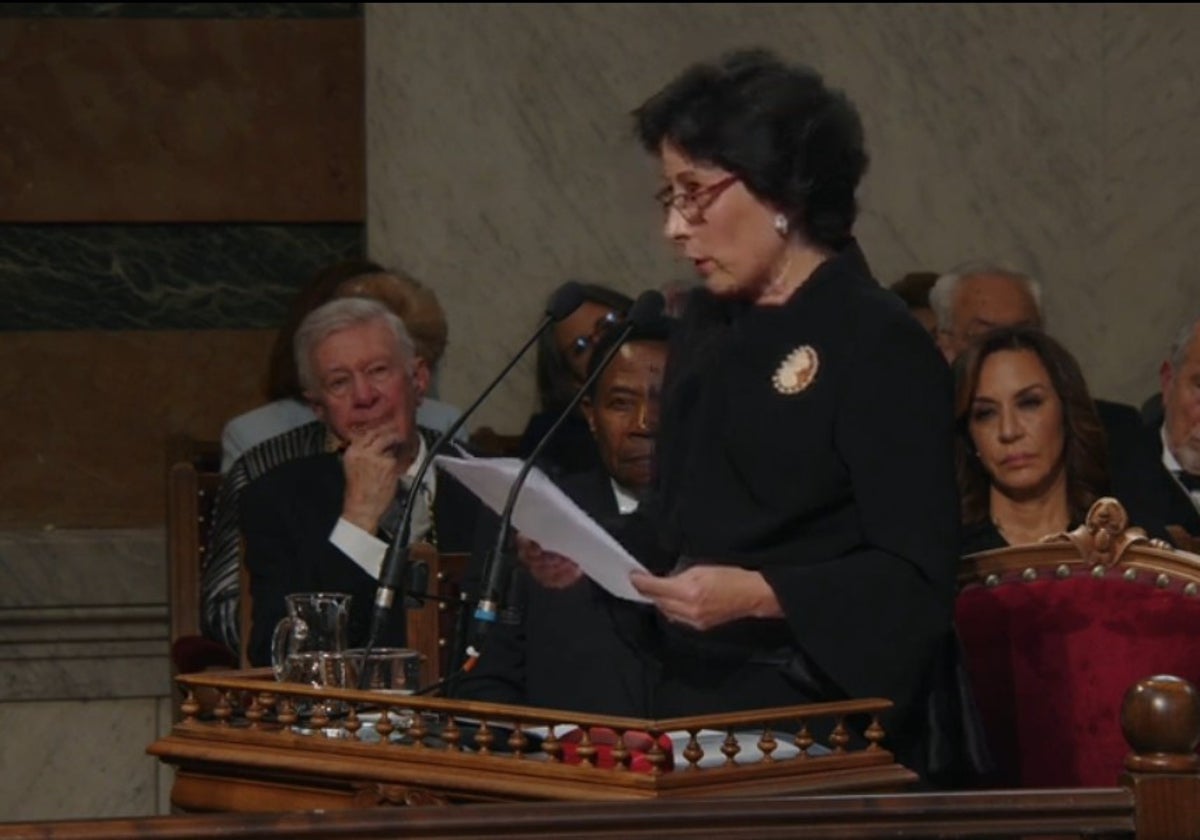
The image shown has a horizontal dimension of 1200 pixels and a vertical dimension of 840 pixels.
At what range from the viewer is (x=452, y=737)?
10.2 ft

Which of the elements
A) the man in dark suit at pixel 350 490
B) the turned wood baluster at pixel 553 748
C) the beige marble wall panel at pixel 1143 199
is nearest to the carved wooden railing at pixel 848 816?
the turned wood baluster at pixel 553 748

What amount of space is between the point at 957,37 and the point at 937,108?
0.18m

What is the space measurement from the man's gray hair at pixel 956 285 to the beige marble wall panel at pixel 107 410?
61.8 inches

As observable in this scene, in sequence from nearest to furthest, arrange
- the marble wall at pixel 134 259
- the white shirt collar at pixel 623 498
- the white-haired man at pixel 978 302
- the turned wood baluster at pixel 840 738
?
the turned wood baluster at pixel 840 738 < the white shirt collar at pixel 623 498 < the white-haired man at pixel 978 302 < the marble wall at pixel 134 259

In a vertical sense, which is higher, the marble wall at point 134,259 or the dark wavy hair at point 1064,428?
the marble wall at point 134,259

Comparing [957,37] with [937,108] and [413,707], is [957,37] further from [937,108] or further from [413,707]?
[413,707]

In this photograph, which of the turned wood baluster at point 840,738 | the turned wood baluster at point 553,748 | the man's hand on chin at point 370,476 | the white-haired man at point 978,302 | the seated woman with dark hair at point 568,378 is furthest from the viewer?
the white-haired man at point 978,302

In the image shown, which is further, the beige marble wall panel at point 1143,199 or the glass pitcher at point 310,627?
the beige marble wall panel at point 1143,199

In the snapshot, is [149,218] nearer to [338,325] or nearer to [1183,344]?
[338,325]

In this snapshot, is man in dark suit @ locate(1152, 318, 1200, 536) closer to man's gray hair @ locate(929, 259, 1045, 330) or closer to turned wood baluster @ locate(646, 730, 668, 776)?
man's gray hair @ locate(929, 259, 1045, 330)

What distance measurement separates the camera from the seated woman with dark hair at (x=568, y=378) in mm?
A: 5598

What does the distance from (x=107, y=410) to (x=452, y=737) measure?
341 cm

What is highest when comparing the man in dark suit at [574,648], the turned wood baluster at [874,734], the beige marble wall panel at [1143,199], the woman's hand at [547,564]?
the beige marble wall panel at [1143,199]

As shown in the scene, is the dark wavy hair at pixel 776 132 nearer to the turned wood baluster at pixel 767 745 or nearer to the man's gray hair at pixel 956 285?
the turned wood baluster at pixel 767 745
